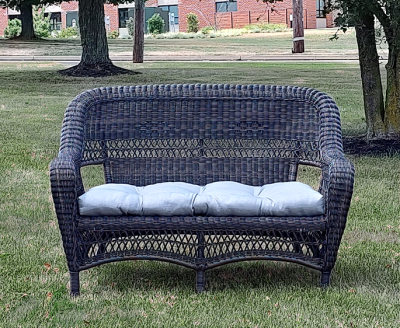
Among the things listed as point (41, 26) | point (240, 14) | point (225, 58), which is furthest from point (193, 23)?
point (225, 58)

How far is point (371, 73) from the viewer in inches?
368

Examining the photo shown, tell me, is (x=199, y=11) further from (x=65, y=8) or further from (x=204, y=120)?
(x=204, y=120)

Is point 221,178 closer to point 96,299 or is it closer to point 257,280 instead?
point 257,280

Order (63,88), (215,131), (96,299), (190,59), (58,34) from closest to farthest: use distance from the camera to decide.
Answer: (96,299) → (215,131) → (63,88) → (190,59) → (58,34)

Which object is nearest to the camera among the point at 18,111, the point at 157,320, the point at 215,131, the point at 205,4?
the point at 157,320

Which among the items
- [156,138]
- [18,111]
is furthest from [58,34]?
[156,138]

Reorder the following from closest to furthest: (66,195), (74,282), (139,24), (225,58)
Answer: (66,195)
(74,282)
(139,24)
(225,58)

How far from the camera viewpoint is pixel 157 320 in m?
3.92

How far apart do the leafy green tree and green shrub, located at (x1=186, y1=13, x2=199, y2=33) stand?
42.4 metres

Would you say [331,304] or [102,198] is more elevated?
[102,198]

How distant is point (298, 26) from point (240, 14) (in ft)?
73.9

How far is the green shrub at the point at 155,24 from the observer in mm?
49156

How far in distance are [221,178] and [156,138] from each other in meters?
0.53

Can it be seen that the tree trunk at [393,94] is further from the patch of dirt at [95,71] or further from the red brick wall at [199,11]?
the red brick wall at [199,11]
